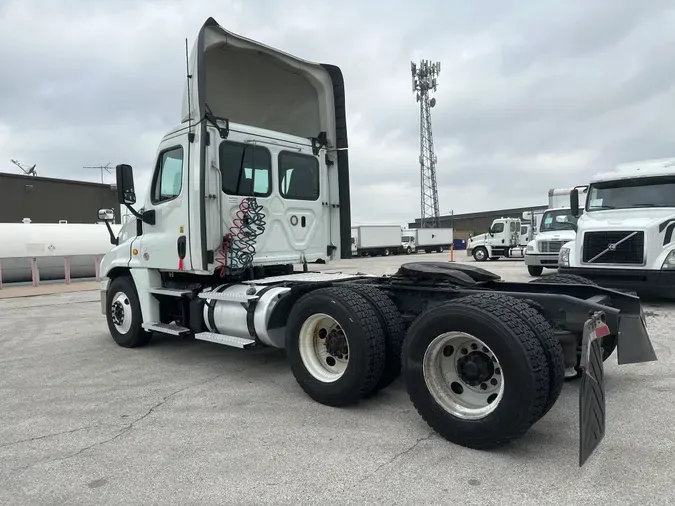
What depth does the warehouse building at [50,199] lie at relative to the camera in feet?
75.6

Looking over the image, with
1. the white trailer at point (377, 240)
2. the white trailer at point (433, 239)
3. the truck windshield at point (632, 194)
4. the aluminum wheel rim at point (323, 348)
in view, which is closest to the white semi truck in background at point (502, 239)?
the white trailer at point (377, 240)

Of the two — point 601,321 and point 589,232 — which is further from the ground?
point 589,232

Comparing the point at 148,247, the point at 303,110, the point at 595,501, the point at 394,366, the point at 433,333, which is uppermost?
the point at 303,110

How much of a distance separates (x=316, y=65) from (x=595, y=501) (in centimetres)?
571

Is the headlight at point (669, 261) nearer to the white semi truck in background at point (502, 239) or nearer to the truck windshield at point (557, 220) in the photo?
the truck windshield at point (557, 220)

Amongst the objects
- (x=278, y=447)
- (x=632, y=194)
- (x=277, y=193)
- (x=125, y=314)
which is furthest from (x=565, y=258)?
(x=278, y=447)

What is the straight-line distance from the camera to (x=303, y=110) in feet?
22.5

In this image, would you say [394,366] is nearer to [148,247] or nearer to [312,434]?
[312,434]

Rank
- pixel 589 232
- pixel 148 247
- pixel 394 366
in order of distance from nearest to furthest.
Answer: pixel 394 366, pixel 148 247, pixel 589 232

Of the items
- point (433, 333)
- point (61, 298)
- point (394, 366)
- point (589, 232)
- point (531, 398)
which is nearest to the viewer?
point (531, 398)

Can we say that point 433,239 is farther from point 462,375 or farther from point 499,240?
point 462,375

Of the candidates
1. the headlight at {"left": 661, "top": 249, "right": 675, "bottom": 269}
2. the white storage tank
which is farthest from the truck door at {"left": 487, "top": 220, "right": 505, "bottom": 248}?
the white storage tank

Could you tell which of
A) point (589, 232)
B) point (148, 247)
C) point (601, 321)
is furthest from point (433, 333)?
point (589, 232)

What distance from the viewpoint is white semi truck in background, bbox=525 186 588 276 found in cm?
1550
